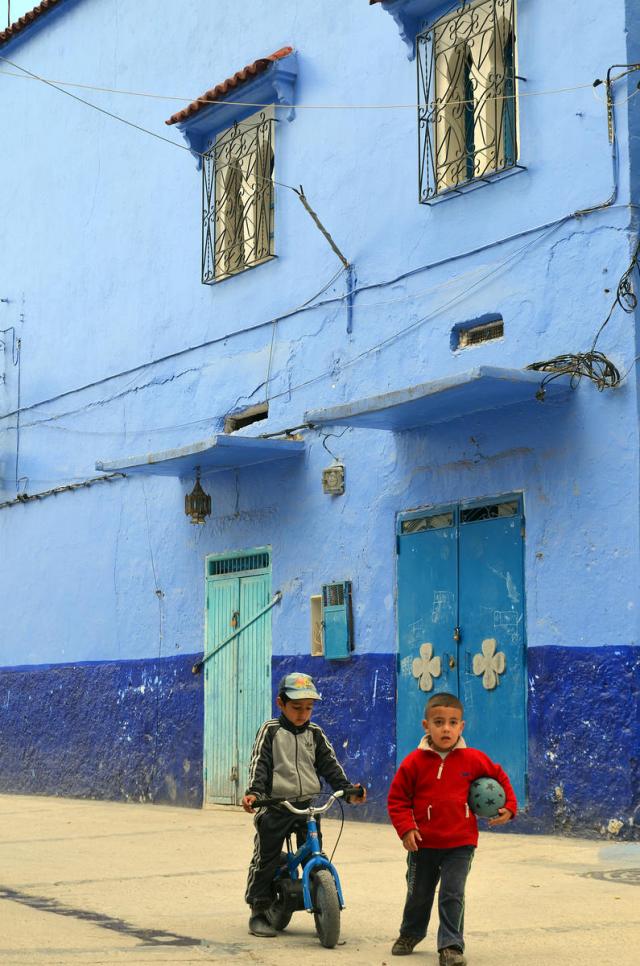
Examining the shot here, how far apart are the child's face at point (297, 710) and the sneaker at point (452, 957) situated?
1500mm

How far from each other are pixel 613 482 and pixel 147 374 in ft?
22.7

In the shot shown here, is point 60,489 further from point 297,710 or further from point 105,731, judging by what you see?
point 297,710

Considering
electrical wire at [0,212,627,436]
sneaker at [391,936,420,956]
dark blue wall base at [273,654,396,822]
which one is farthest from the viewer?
dark blue wall base at [273,654,396,822]

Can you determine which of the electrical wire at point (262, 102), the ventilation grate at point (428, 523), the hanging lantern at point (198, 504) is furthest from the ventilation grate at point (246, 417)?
the electrical wire at point (262, 102)

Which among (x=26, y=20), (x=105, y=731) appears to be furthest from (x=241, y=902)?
(x=26, y=20)

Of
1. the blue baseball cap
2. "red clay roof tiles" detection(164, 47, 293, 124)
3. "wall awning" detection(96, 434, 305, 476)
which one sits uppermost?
"red clay roof tiles" detection(164, 47, 293, 124)

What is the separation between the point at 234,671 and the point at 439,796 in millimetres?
7938

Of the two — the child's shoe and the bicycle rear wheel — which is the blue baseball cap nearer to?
the bicycle rear wheel

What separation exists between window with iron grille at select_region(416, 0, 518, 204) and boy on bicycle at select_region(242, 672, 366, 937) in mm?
5656

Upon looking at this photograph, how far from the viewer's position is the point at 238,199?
14836 mm

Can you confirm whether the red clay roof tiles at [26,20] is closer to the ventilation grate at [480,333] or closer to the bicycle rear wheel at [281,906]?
the ventilation grate at [480,333]

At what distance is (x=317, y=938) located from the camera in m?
7.08

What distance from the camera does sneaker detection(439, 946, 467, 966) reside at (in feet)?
20.2

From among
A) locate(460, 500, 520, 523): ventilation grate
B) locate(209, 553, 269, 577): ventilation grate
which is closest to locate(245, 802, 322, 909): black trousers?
locate(460, 500, 520, 523): ventilation grate
